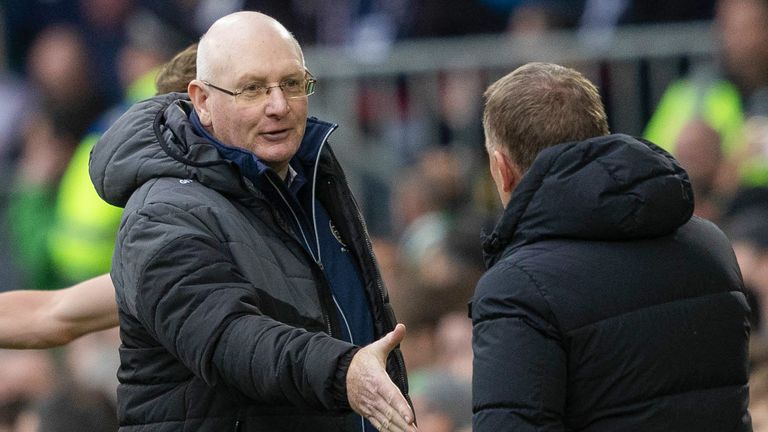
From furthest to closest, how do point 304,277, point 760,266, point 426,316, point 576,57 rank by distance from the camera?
point 576,57 < point 426,316 < point 760,266 < point 304,277

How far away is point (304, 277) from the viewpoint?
3.58 m

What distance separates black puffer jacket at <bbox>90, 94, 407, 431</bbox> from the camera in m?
3.18

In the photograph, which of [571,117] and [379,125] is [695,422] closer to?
[571,117]

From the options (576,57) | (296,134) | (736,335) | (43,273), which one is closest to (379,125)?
(576,57)

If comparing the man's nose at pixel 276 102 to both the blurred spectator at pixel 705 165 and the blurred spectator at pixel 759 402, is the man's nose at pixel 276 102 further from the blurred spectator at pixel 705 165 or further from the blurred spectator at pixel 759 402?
the blurred spectator at pixel 705 165

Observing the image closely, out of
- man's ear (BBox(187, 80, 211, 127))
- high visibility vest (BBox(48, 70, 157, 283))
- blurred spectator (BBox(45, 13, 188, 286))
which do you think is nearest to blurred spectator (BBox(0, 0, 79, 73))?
blurred spectator (BBox(45, 13, 188, 286))

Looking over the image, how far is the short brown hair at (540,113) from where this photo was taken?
319 centimetres

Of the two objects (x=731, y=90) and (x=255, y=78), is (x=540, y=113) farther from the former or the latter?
(x=731, y=90)

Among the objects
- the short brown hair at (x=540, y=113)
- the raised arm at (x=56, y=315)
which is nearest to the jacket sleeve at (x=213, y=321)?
the short brown hair at (x=540, y=113)

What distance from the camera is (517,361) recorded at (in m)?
3.00

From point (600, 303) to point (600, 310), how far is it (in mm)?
13

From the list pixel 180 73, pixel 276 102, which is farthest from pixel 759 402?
pixel 276 102

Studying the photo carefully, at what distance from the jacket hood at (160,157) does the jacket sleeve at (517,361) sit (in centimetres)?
A: 75

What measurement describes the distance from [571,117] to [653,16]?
5.05m
